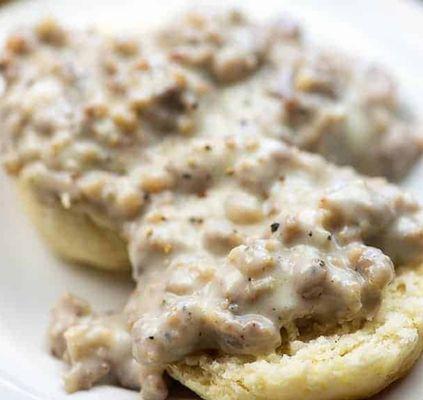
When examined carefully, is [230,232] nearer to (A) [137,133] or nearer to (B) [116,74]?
(A) [137,133]

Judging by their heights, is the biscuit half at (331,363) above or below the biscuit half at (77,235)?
above

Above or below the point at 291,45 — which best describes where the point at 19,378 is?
below

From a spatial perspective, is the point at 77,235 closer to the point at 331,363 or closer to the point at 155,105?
the point at 155,105

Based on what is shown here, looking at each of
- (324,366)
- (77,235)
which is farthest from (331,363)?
(77,235)

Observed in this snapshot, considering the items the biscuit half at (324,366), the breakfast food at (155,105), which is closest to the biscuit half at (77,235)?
the breakfast food at (155,105)

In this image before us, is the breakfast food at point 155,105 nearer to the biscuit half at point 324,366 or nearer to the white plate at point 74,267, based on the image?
the white plate at point 74,267

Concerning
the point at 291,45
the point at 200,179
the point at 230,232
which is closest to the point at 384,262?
the point at 230,232
